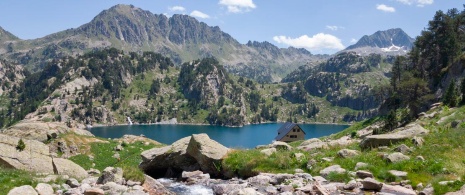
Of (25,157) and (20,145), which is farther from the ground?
(20,145)

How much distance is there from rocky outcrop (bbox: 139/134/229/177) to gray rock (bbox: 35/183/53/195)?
10776 millimetres

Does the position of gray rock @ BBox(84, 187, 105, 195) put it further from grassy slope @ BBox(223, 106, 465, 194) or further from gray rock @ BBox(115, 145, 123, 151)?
gray rock @ BBox(115, 145, 123, 151)

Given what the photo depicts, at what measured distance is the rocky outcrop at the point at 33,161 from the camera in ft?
80.8

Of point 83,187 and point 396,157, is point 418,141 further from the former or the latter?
point 83,187

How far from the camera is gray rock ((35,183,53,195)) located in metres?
15.4

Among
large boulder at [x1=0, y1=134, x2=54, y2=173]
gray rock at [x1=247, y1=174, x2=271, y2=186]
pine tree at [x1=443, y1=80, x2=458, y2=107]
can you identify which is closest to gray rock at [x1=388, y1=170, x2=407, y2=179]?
gray rock at [x1=247, y1=174, x2=271, y2=186]

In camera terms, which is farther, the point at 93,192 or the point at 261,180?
the point at 261,180

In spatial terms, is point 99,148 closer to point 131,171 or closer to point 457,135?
point 131,171

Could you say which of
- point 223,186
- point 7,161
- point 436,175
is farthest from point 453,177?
point 7,161

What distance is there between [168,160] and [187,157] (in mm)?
1736

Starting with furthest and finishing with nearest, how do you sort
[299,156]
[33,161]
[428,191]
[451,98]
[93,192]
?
[451,98]
[33,161]
[299,156]
[93,192]
[428,191]

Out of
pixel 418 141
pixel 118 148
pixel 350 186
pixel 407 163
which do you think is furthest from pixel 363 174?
pixel 118 148

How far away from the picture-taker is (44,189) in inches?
618

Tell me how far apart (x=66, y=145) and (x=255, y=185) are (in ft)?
135
